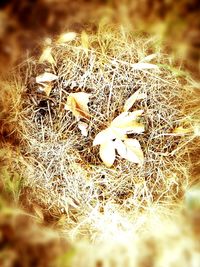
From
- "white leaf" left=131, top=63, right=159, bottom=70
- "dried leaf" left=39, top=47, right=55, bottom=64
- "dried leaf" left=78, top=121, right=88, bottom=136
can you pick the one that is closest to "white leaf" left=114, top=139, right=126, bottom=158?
"dried leaf" left=78, top=121, right=88, bottom=136

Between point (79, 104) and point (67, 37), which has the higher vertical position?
point (67, 37)

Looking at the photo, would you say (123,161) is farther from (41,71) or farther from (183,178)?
(41,71)

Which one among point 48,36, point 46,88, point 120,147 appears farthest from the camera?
point 48,36

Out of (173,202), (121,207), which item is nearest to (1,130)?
(121,207)

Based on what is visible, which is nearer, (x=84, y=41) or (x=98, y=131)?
(x=98, y=131)

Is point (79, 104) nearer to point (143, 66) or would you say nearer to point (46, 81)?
point (46, 81)

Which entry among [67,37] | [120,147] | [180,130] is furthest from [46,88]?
[180,130]

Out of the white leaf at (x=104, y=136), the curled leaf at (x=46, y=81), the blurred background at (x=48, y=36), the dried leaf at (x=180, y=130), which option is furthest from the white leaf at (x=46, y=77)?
the dried leaf at (x=180, y=130)
